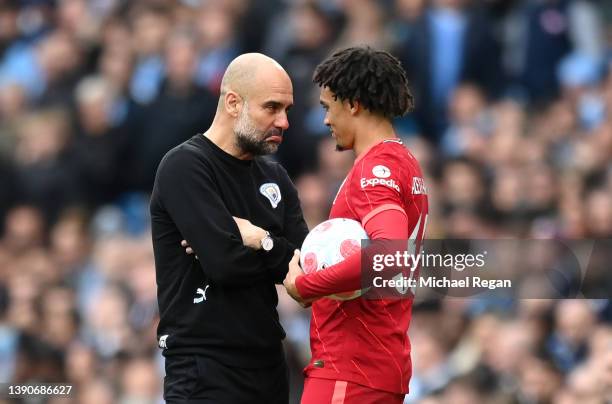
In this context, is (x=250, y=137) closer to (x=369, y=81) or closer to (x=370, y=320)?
(x=369, y=81)

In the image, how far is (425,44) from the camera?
10703 millimetres

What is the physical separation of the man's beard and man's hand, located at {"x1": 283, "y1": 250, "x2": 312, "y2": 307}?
0.49 m

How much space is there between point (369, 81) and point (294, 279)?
2.75 ft

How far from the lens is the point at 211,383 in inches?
219

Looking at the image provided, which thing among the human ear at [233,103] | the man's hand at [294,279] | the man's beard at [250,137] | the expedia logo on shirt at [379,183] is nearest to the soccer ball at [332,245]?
the man's hand at [294,279]

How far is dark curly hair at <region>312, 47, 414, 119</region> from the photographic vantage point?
5.50 meters

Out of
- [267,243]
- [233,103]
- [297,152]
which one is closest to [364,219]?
[267,243]

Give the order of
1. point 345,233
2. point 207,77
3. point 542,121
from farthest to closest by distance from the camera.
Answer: point 207,77, point 542,121, point 345,233

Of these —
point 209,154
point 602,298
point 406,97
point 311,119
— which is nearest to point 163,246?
point 209,154

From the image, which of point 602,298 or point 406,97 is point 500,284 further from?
point 406,97

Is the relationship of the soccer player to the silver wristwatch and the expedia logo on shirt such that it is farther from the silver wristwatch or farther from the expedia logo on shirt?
the silver wristwatch

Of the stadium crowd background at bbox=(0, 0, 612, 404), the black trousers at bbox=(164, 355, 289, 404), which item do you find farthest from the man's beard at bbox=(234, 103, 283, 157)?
the stadium crowd background at bbox=(0, 0, 612, 404)

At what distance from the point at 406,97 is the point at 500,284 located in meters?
2.43

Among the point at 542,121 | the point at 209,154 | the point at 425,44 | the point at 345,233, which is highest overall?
the point at 425,44
